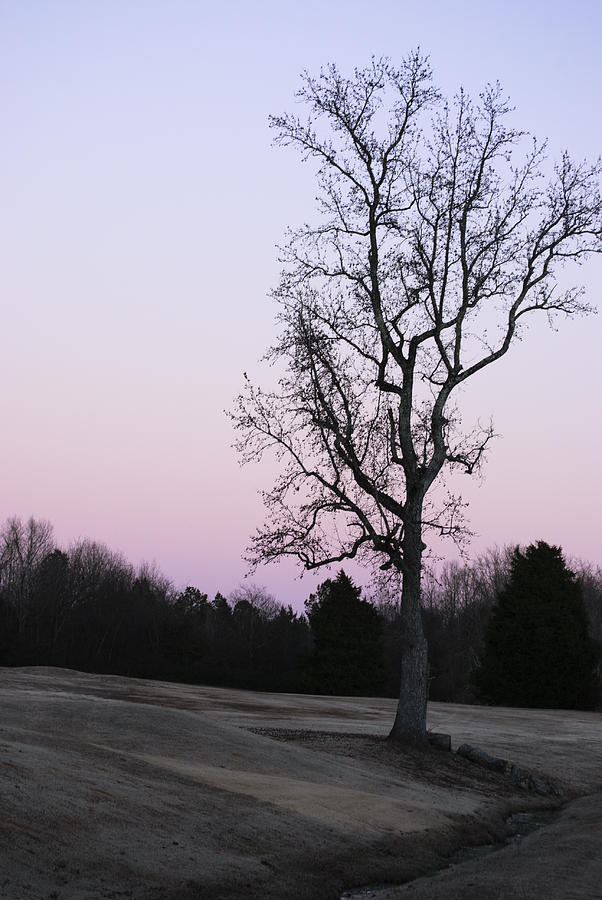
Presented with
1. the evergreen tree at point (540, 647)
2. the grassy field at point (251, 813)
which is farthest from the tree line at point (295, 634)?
the grassy field at point (251, 813)

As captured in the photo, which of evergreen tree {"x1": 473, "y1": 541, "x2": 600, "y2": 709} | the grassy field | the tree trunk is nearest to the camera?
the grassy field

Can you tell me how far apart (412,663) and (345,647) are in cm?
4419

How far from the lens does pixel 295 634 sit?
3573 inches

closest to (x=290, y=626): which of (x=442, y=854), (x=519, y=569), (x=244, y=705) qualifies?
(x=519, y=569)

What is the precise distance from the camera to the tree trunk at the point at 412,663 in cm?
2461

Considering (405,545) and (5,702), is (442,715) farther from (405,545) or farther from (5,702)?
(5,702)

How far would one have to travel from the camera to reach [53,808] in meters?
12.0

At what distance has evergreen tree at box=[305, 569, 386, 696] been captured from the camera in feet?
219

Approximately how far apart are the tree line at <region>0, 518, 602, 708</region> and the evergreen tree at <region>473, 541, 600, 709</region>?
0.25 feet

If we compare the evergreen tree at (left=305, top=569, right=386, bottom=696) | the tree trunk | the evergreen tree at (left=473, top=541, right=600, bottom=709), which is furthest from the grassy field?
the evergreen tree at (left=305, top=569, right=386, bottom=696)

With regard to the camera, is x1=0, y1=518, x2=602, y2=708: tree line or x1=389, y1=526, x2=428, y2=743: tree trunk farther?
x1=0, y1=518, x2=602, y2=708: tree line

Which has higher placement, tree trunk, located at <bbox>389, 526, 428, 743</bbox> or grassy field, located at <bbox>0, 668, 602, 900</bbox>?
tree trunk, located at <bbox>389, 526, 428, 743</bbox>

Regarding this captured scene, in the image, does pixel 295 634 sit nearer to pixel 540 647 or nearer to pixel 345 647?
pixel 345 647

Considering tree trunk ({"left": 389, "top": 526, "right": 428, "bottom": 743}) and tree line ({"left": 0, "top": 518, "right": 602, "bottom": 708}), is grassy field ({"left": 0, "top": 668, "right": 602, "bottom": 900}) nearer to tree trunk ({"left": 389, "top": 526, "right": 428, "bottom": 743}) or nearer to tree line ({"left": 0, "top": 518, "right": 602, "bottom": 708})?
tree trunk ({"left": 389, "top": 526, "right": 428, "bottom": 743})
